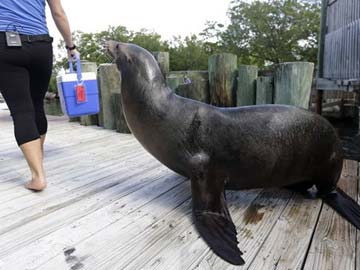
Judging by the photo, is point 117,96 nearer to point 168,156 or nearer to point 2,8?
point 2,8

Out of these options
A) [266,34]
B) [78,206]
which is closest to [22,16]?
A: [78,206]

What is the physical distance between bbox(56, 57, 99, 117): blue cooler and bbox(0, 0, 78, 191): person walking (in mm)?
448

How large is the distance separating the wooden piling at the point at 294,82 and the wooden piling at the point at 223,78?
0.68 meters

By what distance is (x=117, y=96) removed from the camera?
16.9ft

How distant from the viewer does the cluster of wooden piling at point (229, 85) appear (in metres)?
3.65

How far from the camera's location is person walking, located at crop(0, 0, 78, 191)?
7.76 ft

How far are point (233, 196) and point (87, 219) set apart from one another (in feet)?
3.32

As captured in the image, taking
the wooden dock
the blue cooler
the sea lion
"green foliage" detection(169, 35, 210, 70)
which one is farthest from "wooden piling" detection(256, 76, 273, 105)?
"green foliage" detection(169, 35, 210, 70)

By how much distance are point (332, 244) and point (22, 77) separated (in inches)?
87.3

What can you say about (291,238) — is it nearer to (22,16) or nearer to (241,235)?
(241,235)

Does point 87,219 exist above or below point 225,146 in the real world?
below

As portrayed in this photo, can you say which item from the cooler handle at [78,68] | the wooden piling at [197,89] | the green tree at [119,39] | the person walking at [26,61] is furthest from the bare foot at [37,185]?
the green tree at [119,39]

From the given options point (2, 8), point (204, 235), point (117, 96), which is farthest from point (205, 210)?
point (117, 96)

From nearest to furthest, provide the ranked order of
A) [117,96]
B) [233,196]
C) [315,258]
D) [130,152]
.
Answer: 1. [315,258]
2. [233,196]
3. [130,152]
4. [117,96]
